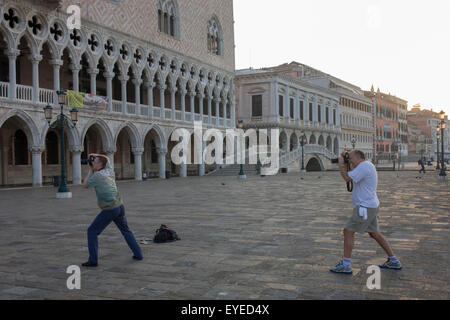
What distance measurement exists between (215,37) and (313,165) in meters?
17.7

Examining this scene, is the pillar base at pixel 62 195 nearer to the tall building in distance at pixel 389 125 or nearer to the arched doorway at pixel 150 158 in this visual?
the arched doorway at pixel 150 158

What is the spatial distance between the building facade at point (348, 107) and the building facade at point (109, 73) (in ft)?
85.9

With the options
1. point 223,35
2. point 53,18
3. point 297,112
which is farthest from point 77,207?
point 297,112

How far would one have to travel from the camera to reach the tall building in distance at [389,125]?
83.1 metres

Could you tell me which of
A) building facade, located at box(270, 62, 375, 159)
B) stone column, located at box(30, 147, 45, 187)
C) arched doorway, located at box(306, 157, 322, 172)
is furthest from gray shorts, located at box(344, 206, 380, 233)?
Answer: building facade, located at box(270, 62, 375, 159)

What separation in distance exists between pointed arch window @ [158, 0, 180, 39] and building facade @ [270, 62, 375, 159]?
31.4 meters

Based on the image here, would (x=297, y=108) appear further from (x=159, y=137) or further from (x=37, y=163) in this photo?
(x=37, y=163)

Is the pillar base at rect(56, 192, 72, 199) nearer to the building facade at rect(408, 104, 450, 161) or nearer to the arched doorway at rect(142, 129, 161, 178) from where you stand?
the arched doorway at rect(142, 129, 161, 178)

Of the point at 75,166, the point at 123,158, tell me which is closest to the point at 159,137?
the point at 123,158

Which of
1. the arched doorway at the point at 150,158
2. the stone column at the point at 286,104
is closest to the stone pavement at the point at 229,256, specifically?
the arched doorway at the point at 150,158

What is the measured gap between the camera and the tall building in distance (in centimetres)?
8305

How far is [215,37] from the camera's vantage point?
41.8m

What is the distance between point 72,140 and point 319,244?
68.1 ft
